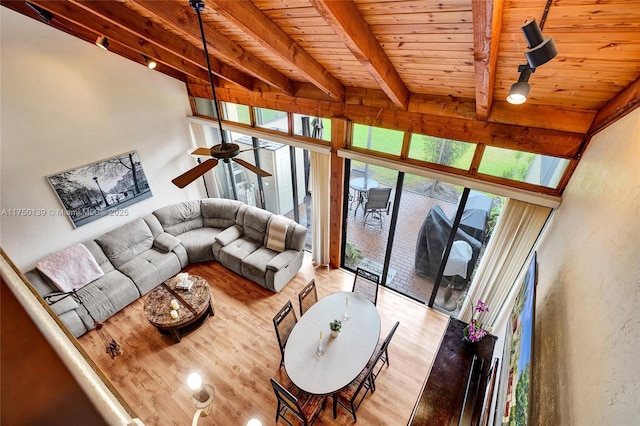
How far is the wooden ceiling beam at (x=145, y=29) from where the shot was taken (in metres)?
2.72

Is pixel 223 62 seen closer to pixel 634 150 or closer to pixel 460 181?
pixel 460 181

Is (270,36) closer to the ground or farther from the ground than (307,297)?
farther from the ground

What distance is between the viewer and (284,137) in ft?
14.8

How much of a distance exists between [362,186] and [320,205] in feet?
2.43

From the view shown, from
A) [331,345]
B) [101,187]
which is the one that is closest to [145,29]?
[101,187]

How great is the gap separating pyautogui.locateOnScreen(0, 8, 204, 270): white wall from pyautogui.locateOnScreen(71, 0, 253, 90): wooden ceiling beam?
1366 millimetres

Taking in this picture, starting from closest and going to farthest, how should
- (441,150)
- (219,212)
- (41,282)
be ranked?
(441,150), (41,282), (219,212)

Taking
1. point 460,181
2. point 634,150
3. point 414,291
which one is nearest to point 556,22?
point 634,150

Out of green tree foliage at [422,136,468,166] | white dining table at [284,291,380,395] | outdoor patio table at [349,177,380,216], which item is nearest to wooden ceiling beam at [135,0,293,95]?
outdoor patio table at [349,177,380,216]

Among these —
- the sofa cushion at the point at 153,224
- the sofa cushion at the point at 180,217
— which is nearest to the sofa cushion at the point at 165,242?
the sofa cushion at the point at 153,224

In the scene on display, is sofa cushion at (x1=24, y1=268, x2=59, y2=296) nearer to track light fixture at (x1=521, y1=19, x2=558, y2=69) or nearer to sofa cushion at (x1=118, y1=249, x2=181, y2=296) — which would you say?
sofa cushion at (x1=118, y1=249, x2=181, y2=296)

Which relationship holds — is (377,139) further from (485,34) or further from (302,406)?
(302,406)

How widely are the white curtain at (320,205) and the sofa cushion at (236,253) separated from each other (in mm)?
1046

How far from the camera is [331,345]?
2.99 meters
